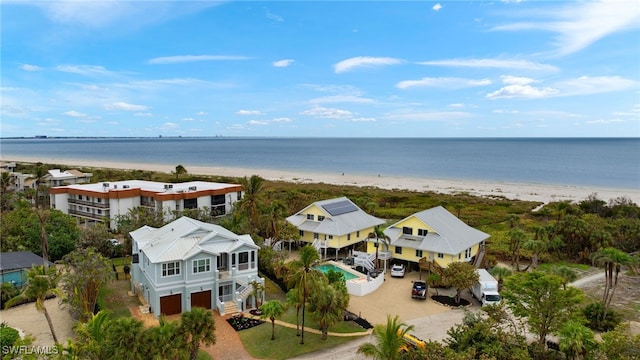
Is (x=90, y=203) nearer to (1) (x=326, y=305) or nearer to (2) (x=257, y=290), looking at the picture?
(2) (x=257, y=290)

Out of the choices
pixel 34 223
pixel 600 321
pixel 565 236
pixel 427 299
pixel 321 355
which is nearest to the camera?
pixel 321 355

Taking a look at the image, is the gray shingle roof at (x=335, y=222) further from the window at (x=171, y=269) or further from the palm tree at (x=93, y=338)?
the palm tree at (x=93, y=338)

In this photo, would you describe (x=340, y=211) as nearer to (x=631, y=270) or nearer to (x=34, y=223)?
(x=631, y=270)

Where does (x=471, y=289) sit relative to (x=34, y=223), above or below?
below

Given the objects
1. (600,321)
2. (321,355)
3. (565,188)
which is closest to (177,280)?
(321,355)

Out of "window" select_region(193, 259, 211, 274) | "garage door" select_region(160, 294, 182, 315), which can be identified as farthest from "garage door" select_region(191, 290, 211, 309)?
"window" select_region(193, 259, 211, 274)

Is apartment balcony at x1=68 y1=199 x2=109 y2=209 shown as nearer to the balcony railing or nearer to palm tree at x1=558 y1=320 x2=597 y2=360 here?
the balcony railing

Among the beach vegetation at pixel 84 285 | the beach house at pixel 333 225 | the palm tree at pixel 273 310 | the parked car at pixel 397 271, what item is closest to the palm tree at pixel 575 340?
the palm tree at pixel 273 310

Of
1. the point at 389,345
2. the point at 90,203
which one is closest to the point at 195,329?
the point at 389,345
